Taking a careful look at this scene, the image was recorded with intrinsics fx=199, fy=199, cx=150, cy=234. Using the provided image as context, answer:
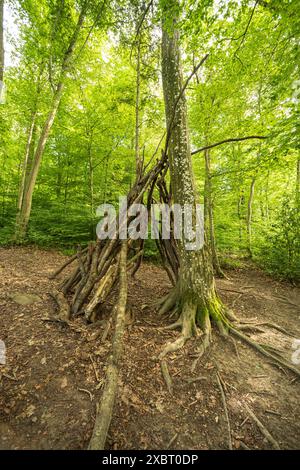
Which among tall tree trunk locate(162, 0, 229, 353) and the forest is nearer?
the forest

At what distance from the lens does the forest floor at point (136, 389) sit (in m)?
1.87

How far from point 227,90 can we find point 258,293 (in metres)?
6.15

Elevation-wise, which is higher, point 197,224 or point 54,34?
point 54,34

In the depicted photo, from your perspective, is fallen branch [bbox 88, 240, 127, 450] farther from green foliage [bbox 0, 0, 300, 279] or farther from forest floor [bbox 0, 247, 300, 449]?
green foliage [bbox 0, 0, 300, 279]

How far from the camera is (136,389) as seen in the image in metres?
2.33

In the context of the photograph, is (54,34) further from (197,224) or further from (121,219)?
(197,224)

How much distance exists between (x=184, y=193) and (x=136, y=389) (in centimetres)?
297

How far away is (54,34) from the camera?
6.60m

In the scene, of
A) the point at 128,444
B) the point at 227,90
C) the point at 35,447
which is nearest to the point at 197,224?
the point at 128,444

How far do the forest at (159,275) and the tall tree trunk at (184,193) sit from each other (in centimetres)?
3

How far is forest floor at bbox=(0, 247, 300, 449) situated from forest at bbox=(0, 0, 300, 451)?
1 centimetres

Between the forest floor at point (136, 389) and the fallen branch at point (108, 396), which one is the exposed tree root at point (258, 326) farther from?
the fallen branch at point (108, 396)

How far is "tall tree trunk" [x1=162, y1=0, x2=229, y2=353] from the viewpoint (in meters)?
3.50

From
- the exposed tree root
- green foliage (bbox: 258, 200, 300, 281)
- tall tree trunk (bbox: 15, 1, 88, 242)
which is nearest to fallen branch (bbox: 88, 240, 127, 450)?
the exposed tree root
